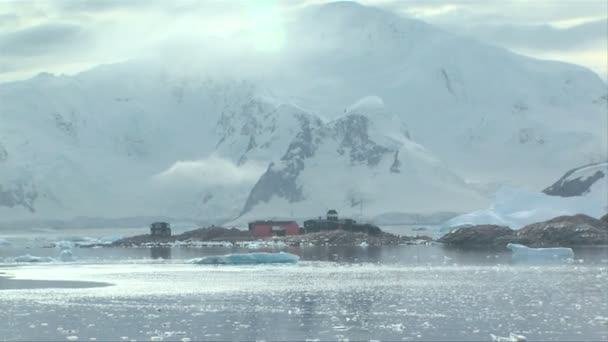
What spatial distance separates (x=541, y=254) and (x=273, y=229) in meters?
61.6

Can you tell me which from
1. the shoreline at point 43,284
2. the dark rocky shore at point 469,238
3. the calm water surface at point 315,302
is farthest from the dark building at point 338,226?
the shoreline at point 43,284

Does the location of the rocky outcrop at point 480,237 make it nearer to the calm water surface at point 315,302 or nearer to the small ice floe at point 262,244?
the small ice floe at point 262,244

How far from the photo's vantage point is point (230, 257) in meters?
96.8

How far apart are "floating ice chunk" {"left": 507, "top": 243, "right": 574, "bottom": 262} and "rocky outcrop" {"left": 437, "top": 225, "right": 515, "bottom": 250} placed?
2246 cm

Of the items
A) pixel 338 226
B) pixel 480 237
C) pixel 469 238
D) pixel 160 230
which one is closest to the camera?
pixel 480 237

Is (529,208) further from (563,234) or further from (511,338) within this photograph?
(511,338)

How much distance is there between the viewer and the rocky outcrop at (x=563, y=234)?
4867 inches

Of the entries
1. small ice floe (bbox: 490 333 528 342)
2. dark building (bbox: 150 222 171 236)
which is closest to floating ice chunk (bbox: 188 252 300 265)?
small ice floe (bbox: 490 333 528 342)

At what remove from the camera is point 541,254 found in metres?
105

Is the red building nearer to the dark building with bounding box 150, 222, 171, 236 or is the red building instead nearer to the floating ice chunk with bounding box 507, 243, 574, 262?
the dark building with bounding box 150, 222, 171, 236

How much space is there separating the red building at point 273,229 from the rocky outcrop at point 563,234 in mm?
37095

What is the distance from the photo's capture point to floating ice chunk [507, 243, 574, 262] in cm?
9857

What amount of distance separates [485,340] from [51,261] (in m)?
62.8

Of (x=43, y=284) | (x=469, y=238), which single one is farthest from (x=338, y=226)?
(x=43, y=284)
